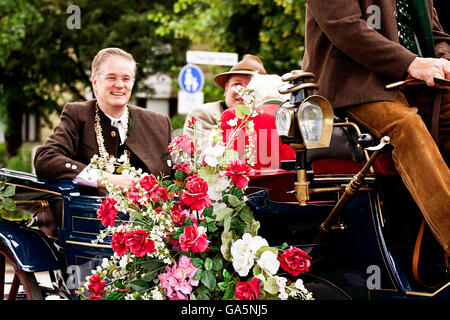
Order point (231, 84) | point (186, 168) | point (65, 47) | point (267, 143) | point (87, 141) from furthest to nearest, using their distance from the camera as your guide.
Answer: point (65, 47) < point (231, 84) < point (87, 141) < point (267, 143) < point (186, 168)

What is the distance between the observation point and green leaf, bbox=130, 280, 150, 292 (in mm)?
2821

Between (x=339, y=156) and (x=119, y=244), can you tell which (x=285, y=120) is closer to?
(x=339, y=156)

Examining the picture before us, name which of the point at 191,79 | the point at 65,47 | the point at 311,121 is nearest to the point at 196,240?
the point at 311,121

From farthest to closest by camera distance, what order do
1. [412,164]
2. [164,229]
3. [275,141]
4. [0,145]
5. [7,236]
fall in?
[0,145], [7,236], [275,141], [164,229], [412,164]

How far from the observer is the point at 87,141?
4.26m

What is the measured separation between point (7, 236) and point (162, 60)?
1494 centimetres

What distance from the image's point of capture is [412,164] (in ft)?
8.69

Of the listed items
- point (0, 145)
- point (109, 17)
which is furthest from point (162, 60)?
point (0, 145)

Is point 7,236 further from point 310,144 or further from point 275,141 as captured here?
point 310,144

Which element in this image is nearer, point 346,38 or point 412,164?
point 412,164

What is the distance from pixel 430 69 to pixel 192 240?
123 cm

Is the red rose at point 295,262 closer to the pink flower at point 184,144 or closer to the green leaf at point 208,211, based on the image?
the green leaf at point 208,211

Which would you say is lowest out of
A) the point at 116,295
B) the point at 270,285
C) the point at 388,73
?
the point at 116,295

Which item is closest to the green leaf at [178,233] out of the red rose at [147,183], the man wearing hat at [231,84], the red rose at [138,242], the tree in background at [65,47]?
the red rose at [138,242]
